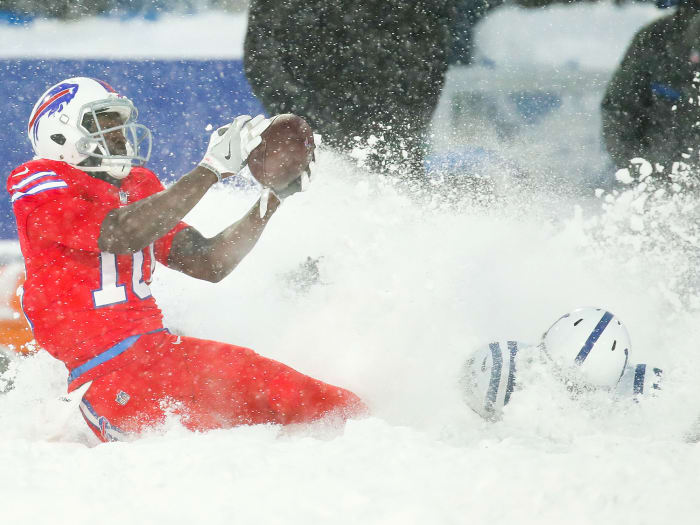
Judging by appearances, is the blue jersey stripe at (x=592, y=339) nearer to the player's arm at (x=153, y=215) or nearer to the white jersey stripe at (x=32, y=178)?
the player's arm at (x=153, y=215)

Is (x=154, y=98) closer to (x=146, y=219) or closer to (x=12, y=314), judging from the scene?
(x=12, y=314)

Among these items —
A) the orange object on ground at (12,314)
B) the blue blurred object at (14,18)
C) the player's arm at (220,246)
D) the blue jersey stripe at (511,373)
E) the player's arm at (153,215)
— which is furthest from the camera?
the blue blurred object at (14,18)

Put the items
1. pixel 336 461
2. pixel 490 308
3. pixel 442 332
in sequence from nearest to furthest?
pixel 336 461, pixel 442 332, pixel 490 308

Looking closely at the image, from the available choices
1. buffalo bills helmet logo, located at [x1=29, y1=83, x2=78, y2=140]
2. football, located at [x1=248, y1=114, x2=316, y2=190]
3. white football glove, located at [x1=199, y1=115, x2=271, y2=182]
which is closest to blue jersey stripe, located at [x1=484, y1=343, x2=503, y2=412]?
football, located at [x1=248, y1=114, x2=316, y2=190]

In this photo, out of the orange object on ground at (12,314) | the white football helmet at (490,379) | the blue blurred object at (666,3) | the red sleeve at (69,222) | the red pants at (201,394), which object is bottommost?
the orange object on ground at (12,314)

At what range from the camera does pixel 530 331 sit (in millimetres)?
3506

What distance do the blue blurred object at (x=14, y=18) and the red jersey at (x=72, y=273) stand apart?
2032 millimetres

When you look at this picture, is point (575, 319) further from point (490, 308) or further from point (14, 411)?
point (14, 411)

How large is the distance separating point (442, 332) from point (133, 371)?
1.55 m

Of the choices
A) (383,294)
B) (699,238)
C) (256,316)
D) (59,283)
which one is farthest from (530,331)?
(59,283)

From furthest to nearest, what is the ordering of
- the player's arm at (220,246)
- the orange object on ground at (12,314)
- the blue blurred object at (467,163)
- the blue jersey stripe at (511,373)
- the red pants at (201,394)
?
the blue blurred object at (467,163)
the orange object on ground at (12,314)
the player's arm at (220,246)
the blue jersey stripe at (511,373)
the red pants at (201,394)

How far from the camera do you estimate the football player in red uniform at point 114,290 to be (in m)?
2.30

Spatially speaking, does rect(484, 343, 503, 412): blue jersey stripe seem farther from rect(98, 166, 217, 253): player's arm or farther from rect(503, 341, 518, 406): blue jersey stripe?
rect(98, 166, 217, 253): player's arm

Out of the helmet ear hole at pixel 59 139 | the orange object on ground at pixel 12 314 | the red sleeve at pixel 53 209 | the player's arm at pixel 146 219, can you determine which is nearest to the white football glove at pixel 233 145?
the player's arm at pixel 146 219
